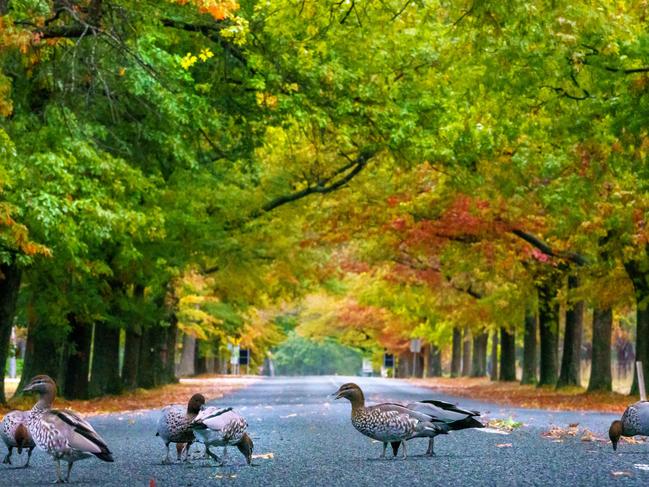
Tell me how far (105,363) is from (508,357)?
2347cm

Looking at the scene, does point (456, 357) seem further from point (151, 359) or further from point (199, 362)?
point (151, 359)

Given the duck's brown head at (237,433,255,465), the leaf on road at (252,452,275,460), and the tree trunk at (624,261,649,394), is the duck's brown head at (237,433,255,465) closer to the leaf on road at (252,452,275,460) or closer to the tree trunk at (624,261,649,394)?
the leaf on road at (252,452,275,460)

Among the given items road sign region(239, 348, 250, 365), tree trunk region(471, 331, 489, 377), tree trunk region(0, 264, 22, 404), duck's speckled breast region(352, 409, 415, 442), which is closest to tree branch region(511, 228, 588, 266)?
tree trunk region(0, 264, 22, 404)

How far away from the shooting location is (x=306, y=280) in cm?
4494

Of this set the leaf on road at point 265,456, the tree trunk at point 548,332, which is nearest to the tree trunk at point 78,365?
the tree trunk at point 548,332

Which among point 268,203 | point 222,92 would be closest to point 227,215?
→ point 268,203

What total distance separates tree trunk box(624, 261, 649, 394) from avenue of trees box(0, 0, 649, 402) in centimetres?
Answer: 6

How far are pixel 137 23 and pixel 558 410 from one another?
550 inches

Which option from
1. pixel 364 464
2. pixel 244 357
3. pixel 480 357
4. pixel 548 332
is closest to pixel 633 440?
pixel 364 464

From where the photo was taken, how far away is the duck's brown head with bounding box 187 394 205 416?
30.0ft

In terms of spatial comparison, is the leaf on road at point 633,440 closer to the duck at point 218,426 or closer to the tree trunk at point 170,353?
the duck at point 218,426

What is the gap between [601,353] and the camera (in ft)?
105

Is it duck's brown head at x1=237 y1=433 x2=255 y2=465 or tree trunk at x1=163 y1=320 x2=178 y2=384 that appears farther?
tree trunk at x1=163 y1=320 x2=178 y2=384

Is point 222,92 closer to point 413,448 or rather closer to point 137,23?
point 137,23
